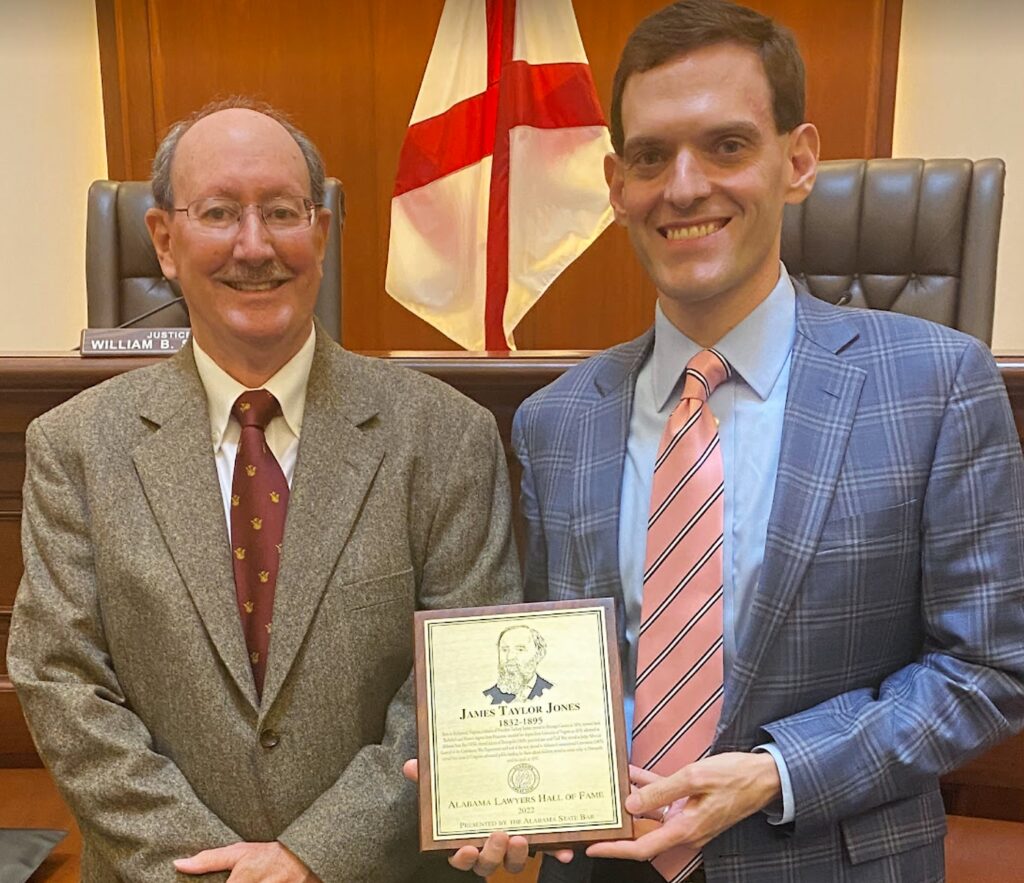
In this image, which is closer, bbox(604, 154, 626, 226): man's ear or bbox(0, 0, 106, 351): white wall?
bbox(604, 154, 626, 226): man's ear

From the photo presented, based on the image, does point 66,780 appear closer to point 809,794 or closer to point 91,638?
point 91,638

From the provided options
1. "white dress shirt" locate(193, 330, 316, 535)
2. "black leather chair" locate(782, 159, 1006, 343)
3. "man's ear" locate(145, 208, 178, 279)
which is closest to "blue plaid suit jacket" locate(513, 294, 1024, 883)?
"white dress shirt" locate(193, 330, 316, 535)

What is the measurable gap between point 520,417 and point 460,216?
7.35 ft

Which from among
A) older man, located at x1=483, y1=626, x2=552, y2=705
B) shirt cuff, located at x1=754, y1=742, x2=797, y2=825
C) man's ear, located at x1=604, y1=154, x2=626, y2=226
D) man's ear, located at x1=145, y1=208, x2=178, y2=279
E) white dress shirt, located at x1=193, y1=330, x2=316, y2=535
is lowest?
shirt cuff, located at x1=754, y1=742, x2=797, y2=825

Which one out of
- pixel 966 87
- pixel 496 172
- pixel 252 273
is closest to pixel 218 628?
pixel 252 273

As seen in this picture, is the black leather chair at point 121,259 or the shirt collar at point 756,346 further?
the black leather chair at point 121,259

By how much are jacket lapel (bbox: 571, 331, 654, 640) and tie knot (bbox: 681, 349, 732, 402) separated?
9 cm

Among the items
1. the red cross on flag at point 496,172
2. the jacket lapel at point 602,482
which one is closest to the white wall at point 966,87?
the red cross on flag at point 496,172

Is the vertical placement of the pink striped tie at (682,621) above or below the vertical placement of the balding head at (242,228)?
below

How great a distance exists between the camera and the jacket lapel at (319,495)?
1.17 meters

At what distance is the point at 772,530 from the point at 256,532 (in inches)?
24.1

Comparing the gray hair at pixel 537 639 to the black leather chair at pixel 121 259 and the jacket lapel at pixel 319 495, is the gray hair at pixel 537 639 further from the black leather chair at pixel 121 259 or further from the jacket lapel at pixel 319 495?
the black leather chair at pixel 121 259

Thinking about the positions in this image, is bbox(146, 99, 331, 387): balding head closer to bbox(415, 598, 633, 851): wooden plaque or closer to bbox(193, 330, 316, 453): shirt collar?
bbox(193, 330, 316, 453): shirt collar

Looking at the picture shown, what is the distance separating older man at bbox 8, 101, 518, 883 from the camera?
116 centimetres
